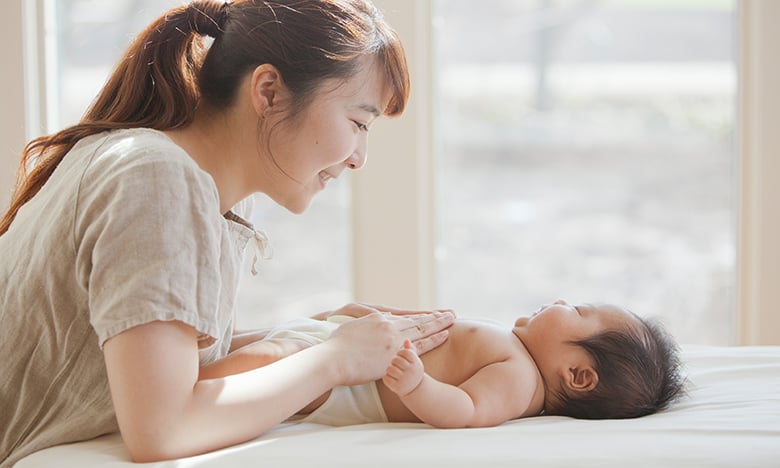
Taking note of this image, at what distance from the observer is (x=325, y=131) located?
5.11ft

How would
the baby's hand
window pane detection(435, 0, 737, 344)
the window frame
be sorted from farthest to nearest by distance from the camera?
window pane detection(435, 0, 737, 344), the window frame, the baby's hand

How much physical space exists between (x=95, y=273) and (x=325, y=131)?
52 centimetres

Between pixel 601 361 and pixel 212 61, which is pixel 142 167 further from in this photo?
pixel 601 361

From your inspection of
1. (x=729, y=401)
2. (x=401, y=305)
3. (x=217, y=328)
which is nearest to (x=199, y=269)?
(x=217, y=328)

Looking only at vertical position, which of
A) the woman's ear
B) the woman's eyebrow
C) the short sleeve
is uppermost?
the woman's ear

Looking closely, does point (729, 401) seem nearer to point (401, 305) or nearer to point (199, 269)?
point (199, 269)

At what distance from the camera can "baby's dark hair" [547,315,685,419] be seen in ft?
5.14

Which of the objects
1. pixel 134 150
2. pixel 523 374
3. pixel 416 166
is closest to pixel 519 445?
pixel 523 374

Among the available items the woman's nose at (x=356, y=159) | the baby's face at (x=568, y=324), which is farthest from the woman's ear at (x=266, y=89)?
the baby's face at (x=568, y=324)

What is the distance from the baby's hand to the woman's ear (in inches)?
18.7

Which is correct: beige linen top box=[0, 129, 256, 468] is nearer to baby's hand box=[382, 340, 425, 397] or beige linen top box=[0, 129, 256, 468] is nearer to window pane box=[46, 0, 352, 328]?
baby's hand box=[382, 340, 425, 397]

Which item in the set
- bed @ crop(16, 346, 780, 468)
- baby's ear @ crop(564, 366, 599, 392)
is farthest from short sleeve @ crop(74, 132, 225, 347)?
baby's ear @ crop(564, 366, 599, 392)

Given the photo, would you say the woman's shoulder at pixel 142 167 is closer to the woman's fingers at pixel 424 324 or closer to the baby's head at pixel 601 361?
the woman's fingers at pixel 424 324

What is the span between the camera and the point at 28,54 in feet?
10.2
